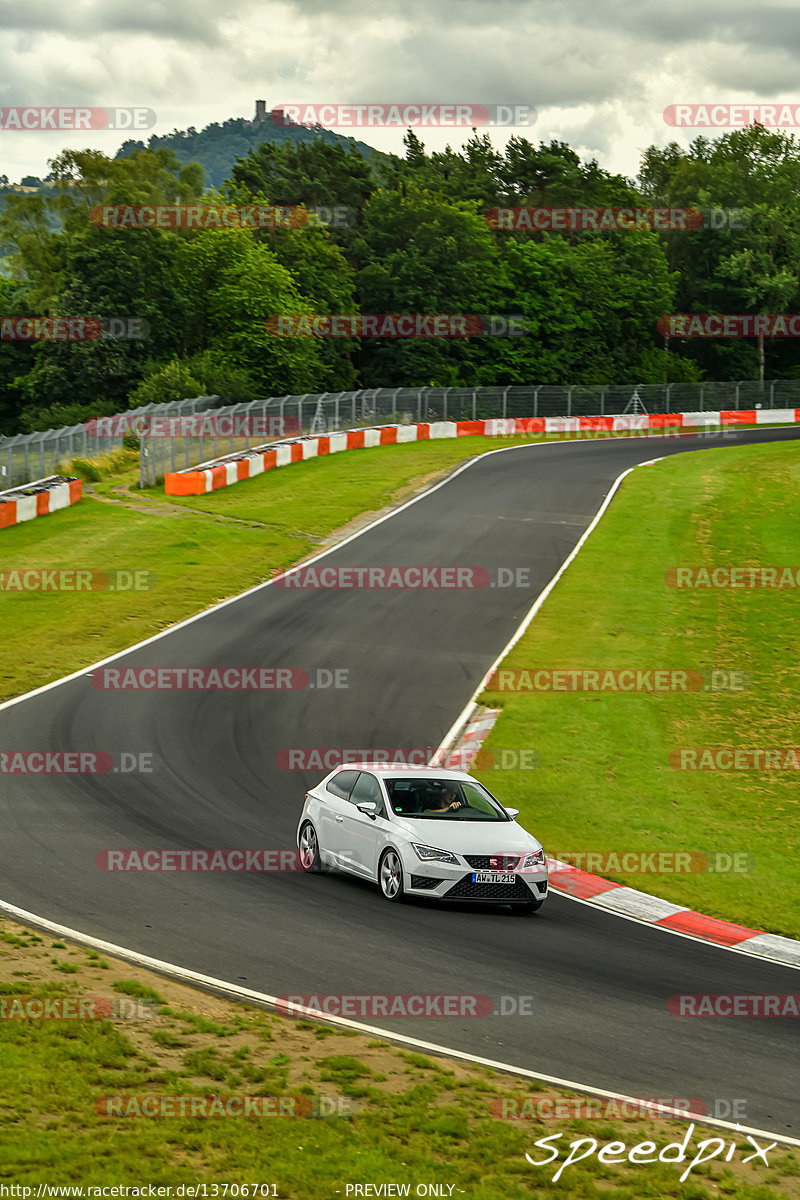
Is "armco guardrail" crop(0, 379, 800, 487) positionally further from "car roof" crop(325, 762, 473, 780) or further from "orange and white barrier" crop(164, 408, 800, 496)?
"car roof" crop(325, 762, 473, 780)

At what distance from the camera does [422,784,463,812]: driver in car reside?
49.0ft

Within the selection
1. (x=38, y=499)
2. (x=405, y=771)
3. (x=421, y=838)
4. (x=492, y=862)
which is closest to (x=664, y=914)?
(x=492, y=862)

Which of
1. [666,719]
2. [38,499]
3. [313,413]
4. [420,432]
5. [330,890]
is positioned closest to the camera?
[330,890]

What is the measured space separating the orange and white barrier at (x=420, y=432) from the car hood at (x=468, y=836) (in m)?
31.6

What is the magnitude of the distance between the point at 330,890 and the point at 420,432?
1876 inches

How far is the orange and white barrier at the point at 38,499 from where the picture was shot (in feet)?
126

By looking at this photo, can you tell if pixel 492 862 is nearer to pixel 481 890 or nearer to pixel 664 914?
pixel 481 890

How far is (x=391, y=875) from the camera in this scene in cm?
1416

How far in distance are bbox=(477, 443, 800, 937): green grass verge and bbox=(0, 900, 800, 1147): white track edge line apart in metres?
6.03

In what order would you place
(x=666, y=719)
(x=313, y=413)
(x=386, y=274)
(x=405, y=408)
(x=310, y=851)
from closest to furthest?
1. (x=310, y=851)
2. (x=666, y=719)
3. (x=313, y=413)
4. (x=405, y=408)
5. (x=386, y=274)

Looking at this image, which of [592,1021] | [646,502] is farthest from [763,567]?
[592,1021]

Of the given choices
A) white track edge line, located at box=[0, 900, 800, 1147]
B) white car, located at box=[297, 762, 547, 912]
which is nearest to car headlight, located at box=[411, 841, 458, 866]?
white car, located at box=[297, 762, 547, 912]

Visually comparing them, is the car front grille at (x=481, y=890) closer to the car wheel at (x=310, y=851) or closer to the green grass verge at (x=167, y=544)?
the car wheel at (x=310, y=851)

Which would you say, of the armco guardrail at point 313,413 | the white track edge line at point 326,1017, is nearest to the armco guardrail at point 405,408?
the armco guardrail at point 313,413
